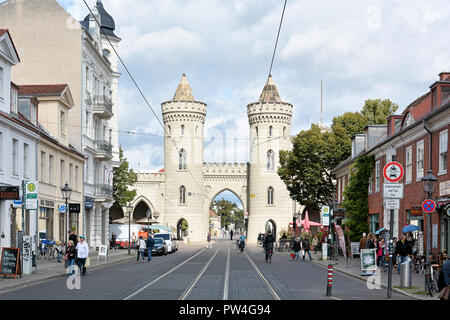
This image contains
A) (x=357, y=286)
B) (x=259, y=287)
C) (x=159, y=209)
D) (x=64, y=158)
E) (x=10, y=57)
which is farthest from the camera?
(x=159, y=209)

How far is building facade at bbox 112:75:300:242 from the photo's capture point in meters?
89.1

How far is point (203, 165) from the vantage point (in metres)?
95.2

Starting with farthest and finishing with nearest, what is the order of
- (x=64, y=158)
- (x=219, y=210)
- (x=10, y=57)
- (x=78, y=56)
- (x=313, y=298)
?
(x=219, y=210), (x=78, y=56), (x=64, y=158), (x=10, y=57), (x=313, y=298)

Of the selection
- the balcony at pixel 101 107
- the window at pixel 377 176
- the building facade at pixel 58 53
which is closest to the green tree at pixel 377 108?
the window at pixel 377 176

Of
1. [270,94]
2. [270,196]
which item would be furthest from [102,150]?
[270,94]

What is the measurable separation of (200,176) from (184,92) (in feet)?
40.3

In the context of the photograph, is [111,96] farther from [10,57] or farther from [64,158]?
[10,57]

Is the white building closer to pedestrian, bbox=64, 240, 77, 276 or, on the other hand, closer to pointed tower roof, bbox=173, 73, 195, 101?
pedestrian, bbox=64, 240, 77, 276

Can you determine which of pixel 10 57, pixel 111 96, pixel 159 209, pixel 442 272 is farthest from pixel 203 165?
pixel 442 272

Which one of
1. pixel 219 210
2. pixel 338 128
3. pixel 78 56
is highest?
pixel 78 56

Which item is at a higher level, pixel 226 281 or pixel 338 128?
pixel 338 128

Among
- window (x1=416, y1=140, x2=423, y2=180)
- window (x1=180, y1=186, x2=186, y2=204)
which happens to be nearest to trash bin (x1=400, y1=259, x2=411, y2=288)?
window (x1=416, y1=140, x2=423, y2=180)

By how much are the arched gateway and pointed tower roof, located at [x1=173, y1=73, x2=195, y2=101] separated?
20 centimetres

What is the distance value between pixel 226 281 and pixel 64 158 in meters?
20.8
